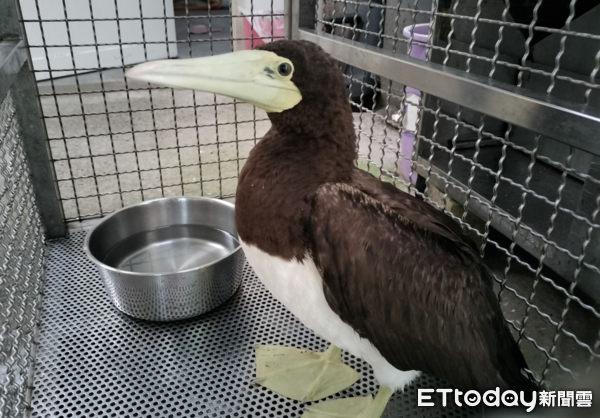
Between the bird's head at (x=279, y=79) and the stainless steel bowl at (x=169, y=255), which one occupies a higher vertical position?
the bird's head at (x=279, y=79)

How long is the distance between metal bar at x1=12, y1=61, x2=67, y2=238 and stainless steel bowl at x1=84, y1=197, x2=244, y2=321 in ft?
0.87

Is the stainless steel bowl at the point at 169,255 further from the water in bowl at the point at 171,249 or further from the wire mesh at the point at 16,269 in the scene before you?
the wire mesh at the point at 16,269

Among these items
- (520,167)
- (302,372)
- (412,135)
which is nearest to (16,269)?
(302,372)

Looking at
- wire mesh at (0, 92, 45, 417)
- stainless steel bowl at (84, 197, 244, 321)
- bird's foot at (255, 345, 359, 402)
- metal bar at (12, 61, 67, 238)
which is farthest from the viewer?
metal bar at (12, 61, 67, 238)

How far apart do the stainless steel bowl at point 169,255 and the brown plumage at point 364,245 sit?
1.09ft

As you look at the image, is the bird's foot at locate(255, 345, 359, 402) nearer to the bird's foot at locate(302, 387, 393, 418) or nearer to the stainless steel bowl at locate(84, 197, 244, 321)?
the bird's foot at locate(302, 387, 393, 418)

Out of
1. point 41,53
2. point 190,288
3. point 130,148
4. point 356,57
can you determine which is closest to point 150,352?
point 190,288

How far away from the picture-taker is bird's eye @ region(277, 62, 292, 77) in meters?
0.92

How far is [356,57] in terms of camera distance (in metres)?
1.28

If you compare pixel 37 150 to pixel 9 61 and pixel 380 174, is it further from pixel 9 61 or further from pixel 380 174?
pixel 380 174

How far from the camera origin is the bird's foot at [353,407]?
1.05m

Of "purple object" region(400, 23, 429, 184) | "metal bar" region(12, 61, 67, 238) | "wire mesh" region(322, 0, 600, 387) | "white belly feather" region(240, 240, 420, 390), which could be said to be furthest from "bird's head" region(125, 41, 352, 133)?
"purple object" region(400, 23, 429, 184)

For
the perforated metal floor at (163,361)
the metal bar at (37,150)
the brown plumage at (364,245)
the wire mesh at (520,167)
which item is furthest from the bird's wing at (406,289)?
the metal bar at (37,150)

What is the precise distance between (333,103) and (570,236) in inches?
33.9
